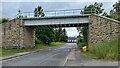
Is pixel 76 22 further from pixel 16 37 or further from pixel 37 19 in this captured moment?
pixel 16 37

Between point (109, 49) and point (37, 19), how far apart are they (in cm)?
2441

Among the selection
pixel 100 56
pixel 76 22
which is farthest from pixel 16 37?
pixel 100 56

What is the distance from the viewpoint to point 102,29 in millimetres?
39375

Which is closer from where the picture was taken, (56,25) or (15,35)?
(56,25)

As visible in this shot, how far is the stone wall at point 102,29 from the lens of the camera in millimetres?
38000

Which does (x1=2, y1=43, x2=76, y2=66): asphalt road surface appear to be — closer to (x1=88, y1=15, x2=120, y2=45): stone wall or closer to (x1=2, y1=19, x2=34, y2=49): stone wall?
(x1=88, y1=15, x2=120, y2=45): stone wall

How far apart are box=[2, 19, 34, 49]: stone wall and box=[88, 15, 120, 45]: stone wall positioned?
14.1 m

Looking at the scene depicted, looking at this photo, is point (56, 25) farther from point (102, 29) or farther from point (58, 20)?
point (102, 29)

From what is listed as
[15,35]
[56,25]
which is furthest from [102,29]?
[15,35]

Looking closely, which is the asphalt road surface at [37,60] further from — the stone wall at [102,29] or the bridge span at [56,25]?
the bridge span at [56,25]

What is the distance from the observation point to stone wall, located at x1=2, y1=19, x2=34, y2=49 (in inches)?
1866

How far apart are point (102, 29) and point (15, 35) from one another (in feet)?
59.1

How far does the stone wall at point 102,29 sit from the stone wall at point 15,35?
14.1m

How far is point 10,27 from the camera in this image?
1893 inches
